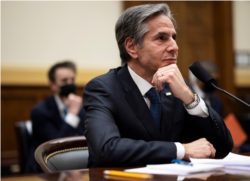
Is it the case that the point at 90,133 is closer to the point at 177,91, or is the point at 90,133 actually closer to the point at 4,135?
the point at 177,91

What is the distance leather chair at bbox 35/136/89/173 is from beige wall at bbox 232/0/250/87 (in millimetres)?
4487

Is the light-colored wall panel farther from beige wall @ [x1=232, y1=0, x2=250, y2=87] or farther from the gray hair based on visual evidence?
the gray hair

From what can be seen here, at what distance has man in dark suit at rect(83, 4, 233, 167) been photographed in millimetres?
1110

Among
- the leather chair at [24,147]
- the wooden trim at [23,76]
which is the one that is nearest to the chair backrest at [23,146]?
the leather chair at [24,147]

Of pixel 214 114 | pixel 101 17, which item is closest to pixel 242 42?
pixel 101 17

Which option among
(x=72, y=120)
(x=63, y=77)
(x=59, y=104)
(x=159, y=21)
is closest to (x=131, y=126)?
(x=159, y=21)

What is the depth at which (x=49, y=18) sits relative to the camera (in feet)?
13.9

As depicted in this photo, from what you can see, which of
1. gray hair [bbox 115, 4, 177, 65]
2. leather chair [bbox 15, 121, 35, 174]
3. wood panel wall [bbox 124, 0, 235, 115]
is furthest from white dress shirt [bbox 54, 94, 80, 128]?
wood panel wall [bbox 124, 0, 235, 115]

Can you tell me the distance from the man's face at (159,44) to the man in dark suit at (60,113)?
4.25 feet

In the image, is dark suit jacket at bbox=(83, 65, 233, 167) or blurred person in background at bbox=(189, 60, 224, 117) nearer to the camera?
dark suit jacket at bbox=(83, 65, 233, 167)

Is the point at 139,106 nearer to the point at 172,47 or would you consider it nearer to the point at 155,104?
the point at 155,104

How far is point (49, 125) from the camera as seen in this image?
2723mm

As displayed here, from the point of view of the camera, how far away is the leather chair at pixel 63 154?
1328 mm

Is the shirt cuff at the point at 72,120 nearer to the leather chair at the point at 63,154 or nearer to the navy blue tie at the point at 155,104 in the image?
the leather chair at the point at 63,154
